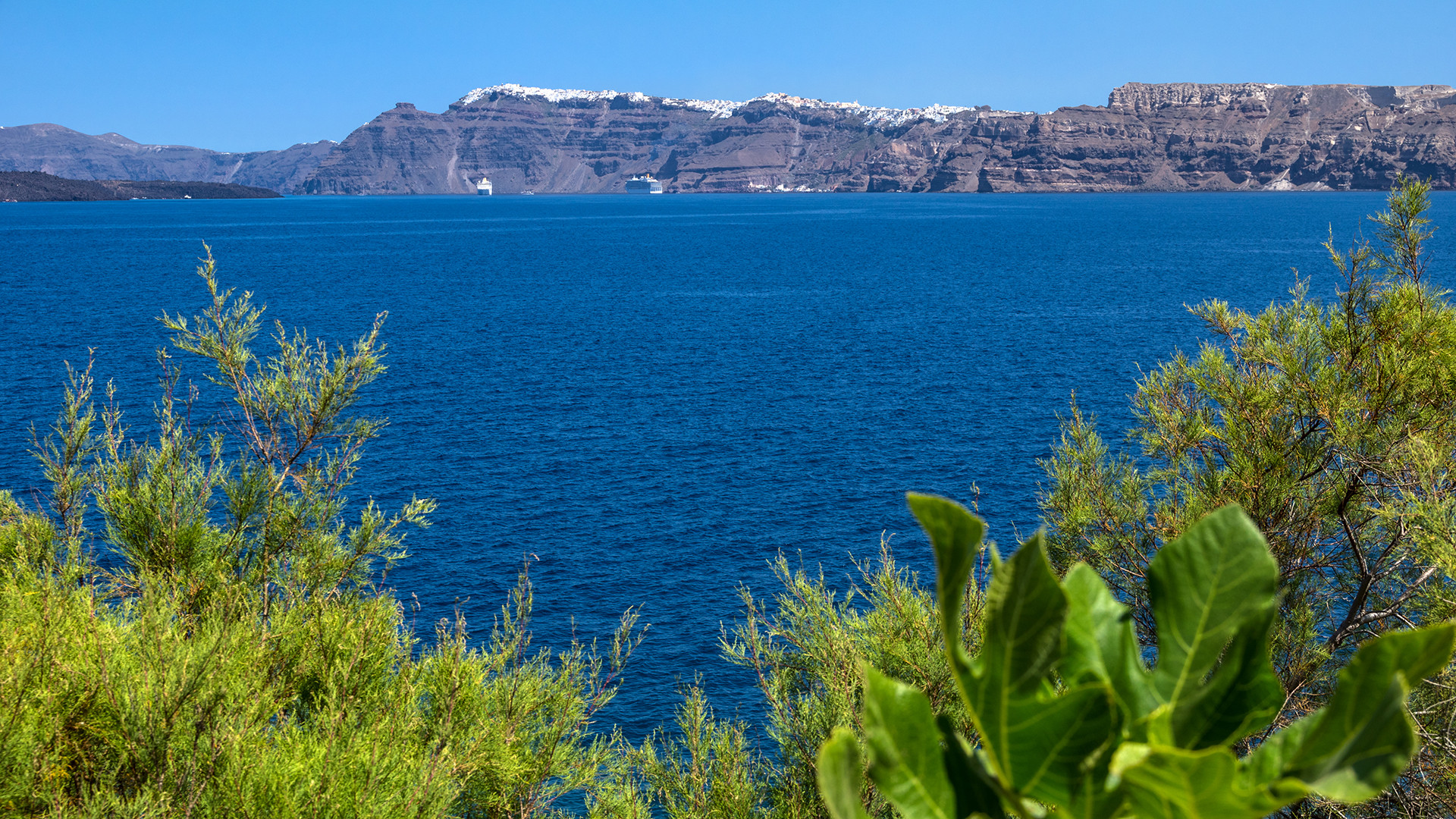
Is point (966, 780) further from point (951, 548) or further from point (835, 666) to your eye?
point (835, 666)

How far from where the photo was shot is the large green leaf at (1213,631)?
198 cm

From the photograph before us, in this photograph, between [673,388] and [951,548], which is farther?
[673,388]

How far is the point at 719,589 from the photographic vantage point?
116 feet

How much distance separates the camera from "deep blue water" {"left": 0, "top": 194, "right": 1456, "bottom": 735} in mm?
37125

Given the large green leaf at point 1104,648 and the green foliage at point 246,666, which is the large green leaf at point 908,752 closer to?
the large green leaf at point 1104,648

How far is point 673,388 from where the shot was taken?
62500mm

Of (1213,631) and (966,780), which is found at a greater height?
(1213,631)

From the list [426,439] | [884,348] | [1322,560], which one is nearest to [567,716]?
[1322,560]

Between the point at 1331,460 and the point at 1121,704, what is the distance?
16.1 m

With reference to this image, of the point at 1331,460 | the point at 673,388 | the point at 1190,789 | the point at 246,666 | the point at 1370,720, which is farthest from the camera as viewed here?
the point at 673,388

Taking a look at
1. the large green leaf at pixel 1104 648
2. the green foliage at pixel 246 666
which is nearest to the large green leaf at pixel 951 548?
the large green leaf at pixel 1104 648

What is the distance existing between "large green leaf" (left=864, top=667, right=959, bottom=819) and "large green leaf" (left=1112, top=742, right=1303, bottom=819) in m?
0.42

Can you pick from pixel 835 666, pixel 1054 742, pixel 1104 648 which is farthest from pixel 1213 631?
pixel 835 666

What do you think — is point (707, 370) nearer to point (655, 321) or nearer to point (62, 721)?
point (655, 321)
